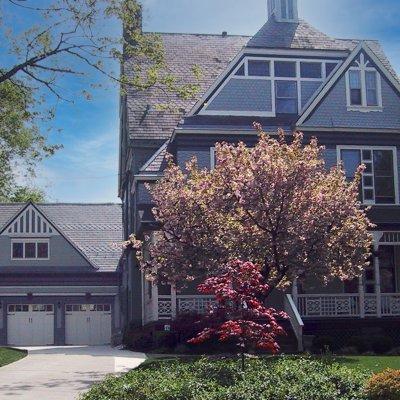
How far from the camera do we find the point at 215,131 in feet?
90.9

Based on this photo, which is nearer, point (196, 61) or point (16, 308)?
point (196, 61)

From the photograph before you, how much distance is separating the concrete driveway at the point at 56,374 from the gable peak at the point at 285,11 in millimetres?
15979

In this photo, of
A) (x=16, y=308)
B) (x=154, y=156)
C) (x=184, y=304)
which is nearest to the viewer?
(x=184, y=304)

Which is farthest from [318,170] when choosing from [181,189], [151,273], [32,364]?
[32,364]

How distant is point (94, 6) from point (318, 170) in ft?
24.4

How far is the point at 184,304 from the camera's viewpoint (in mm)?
25938

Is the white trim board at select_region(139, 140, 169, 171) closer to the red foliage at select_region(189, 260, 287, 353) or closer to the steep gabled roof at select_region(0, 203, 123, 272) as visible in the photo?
the steep gabled roof at select_region(0, 203, 123, 272)

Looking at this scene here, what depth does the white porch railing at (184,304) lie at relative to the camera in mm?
25828

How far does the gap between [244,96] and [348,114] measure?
3.81 m

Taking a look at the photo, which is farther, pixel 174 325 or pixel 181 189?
pixel 174 325

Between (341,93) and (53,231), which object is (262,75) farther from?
(53,231)

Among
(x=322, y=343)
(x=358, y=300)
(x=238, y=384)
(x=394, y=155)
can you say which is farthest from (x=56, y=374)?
(x=394, y=155)

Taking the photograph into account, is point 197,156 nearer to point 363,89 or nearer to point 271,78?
point 271,78

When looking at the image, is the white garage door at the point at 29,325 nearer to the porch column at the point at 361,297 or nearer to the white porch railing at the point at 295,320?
the white porch railing at the point at 295,320
